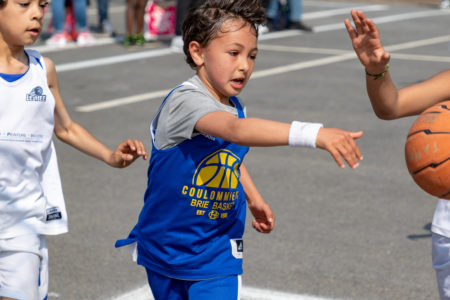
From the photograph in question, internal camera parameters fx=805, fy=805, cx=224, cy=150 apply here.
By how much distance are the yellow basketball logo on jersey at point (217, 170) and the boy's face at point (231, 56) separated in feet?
0.89

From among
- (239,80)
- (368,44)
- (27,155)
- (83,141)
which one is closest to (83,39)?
(83,141)

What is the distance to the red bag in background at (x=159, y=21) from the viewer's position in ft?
54.4

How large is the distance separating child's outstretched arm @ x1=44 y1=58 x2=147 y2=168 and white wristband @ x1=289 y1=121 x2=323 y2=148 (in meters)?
1.17

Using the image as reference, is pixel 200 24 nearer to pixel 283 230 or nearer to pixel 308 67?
pixel 283 230

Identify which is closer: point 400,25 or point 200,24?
point 200,24

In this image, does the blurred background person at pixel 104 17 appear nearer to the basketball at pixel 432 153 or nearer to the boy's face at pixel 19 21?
the boy's face at pixel 19 21

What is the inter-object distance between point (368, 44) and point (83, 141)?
1.52 m

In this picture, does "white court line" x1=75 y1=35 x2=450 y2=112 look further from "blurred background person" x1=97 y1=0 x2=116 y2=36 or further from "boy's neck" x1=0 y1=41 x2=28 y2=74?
"boy's neck" x1=0 y1=41 x2=28 y2=74

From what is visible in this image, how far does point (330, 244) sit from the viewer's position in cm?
591

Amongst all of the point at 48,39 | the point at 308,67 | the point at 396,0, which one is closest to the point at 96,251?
the point at 308,67

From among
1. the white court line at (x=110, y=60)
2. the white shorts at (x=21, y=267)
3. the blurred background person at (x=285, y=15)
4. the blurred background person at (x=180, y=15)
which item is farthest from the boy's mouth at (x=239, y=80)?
the blurred background person at (x=285, y=15)

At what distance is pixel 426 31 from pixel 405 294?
1405 cm

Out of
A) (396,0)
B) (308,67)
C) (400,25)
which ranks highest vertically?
(308,67)

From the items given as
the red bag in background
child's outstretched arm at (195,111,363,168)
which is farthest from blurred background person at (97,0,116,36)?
child's outstretched arm at (195,111,363,168)
